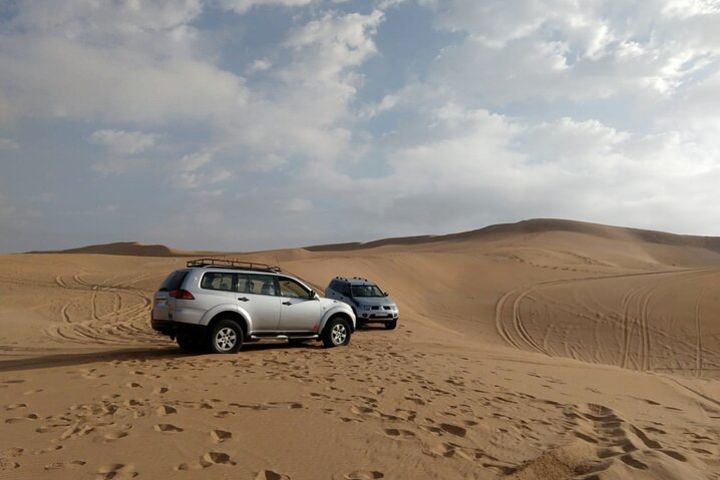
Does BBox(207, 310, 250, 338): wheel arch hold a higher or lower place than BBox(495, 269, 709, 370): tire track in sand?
higher

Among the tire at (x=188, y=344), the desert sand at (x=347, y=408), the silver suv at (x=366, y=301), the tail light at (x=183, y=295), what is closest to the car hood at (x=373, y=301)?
the silver suv at (x=366, y=301)

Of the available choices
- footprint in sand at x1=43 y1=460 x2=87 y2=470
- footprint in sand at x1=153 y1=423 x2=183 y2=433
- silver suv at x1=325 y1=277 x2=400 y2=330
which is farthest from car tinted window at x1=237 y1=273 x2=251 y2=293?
silver suv at x1=325 y1=277 x2=400 y2=330

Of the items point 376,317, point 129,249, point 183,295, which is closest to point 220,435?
point 183,295

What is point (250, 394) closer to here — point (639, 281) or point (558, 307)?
point (558, 307)

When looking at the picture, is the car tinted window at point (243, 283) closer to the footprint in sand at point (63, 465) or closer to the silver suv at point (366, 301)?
the footprint in sand at point (63, 465)

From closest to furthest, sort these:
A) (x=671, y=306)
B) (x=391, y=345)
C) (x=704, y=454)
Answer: (x=704, y=454), (x=391, y=345), (x=671, y=306)

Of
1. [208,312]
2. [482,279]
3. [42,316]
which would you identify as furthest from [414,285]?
[208,312]

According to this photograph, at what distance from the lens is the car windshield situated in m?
19.7

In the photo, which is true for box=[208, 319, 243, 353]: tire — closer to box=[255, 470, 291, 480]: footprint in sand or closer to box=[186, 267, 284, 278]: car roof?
box=[186, 267, 284, 278]: car roof

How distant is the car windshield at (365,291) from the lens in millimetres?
19672

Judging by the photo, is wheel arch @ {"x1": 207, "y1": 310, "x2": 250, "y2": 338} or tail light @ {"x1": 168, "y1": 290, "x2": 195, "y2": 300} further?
wheel arch @ {"x1": 207, "y1": 310, "x2": 250, "y2": 338}

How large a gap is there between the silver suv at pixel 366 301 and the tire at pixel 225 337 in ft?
24.2

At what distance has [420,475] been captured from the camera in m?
4.90

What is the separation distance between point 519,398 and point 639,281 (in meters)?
26.8
